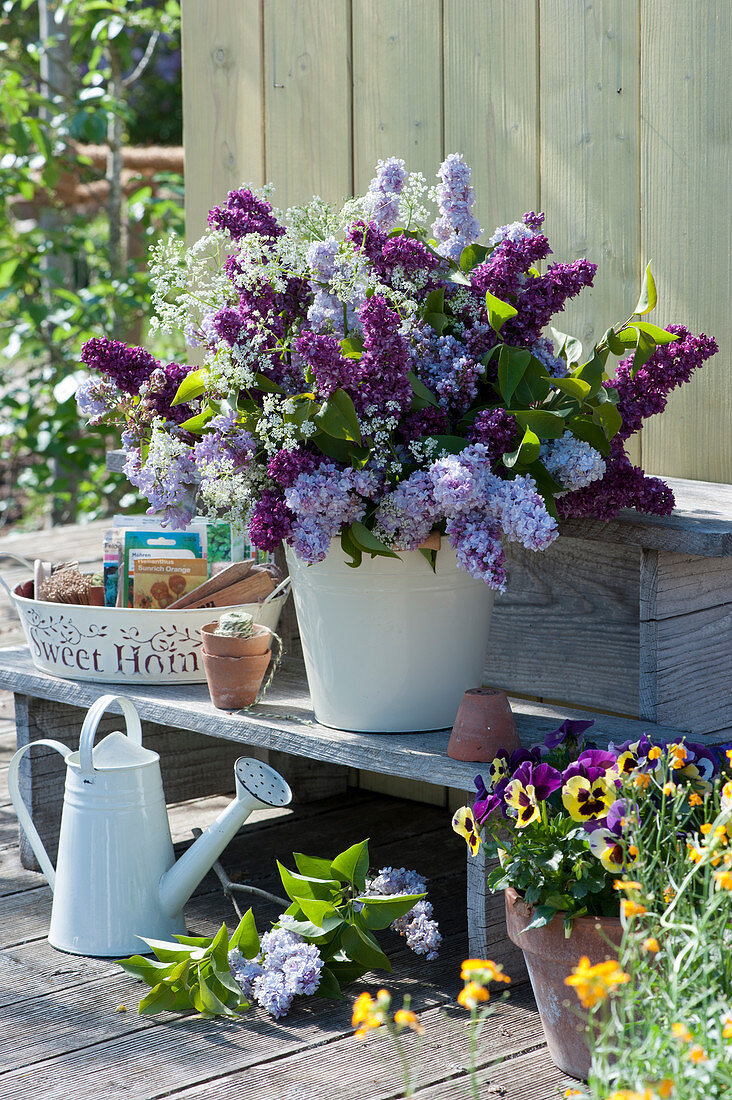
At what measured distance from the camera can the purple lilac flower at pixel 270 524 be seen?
1.68m

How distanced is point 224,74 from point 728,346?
4.17 feet

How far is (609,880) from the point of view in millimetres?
1471

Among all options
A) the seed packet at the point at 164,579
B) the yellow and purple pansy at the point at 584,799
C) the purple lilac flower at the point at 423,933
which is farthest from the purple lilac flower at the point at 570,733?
the seed packet at the point at 164,579

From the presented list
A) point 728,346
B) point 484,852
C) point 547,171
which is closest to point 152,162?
point 547,171

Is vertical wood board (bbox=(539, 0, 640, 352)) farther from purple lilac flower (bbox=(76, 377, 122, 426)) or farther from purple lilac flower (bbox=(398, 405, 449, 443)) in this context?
purple lilac flower (bbox=(76, 377, 122, 426))

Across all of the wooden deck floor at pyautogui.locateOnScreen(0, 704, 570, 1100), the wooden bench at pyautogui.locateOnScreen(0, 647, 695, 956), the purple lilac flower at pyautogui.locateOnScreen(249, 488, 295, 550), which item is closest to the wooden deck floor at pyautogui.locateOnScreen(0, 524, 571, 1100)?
the wooden deck floor at pyautogui.locateOnScreen(0, 704, 570, 1100)

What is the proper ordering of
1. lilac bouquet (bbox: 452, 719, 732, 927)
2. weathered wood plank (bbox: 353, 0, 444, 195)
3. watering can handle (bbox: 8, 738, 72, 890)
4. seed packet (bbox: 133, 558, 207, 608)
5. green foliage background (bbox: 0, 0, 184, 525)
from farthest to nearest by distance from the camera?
green foliage background (bbox: 0, 0, 184, 525) < weathered wood plank (bbox: 353, 0, 444, 195) < seed packet (bbox: 133, 558, 207, 608) < watering can handle (bbox: 8, 738, 72, 890) < lilac bouquet (bbox: 452, 719, 732, 927)

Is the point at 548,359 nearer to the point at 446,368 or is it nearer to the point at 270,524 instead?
the point at 446,368

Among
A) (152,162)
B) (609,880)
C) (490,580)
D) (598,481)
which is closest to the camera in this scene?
(609,880)

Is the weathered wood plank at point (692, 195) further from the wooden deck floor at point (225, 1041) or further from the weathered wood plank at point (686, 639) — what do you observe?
the wooden deck floor at point (225, 1041)

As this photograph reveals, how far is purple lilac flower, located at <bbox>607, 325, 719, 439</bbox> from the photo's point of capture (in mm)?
1753

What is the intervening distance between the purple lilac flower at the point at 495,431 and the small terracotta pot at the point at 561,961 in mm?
538

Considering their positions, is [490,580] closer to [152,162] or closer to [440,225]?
[440,225]

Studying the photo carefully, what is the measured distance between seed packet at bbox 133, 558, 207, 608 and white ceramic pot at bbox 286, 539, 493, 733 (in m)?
0.33
